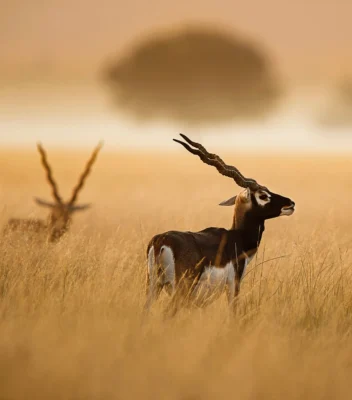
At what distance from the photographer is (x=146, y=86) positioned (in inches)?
2498

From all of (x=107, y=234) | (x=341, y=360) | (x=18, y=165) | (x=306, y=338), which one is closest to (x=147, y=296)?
(x=306, y=338)

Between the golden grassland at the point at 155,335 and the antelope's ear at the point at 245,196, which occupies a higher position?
the antelope's ear at the point at 245,196

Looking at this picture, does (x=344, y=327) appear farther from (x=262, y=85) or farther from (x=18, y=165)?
(x=262, y=85)

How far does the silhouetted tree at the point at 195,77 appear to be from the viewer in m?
63.2

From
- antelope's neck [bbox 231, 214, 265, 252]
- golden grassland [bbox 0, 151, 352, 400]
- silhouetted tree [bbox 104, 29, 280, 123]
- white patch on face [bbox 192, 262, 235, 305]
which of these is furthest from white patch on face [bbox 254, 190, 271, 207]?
silhouetted tree [bbox 104, 29, 280, 123]

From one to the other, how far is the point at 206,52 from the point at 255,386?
198 ft

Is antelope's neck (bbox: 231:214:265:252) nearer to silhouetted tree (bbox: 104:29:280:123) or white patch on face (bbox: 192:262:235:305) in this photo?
white patch on face (bbox: 192:262:235:305)

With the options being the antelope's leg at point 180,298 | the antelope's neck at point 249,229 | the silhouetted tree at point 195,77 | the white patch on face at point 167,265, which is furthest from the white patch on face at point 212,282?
the silhouetted tree at point 195,77

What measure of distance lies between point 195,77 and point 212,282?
197 ft

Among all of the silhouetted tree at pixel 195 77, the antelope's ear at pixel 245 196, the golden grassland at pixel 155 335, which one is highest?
the silhouetted tree at pixel 195 77

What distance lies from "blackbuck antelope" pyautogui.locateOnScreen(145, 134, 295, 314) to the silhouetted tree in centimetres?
5624

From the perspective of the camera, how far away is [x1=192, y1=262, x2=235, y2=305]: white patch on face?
6.50 meters

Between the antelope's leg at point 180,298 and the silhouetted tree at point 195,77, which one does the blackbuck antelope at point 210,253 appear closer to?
the antelope's leg at point 180,298

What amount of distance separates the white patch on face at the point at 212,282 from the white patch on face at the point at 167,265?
0.23 meters
